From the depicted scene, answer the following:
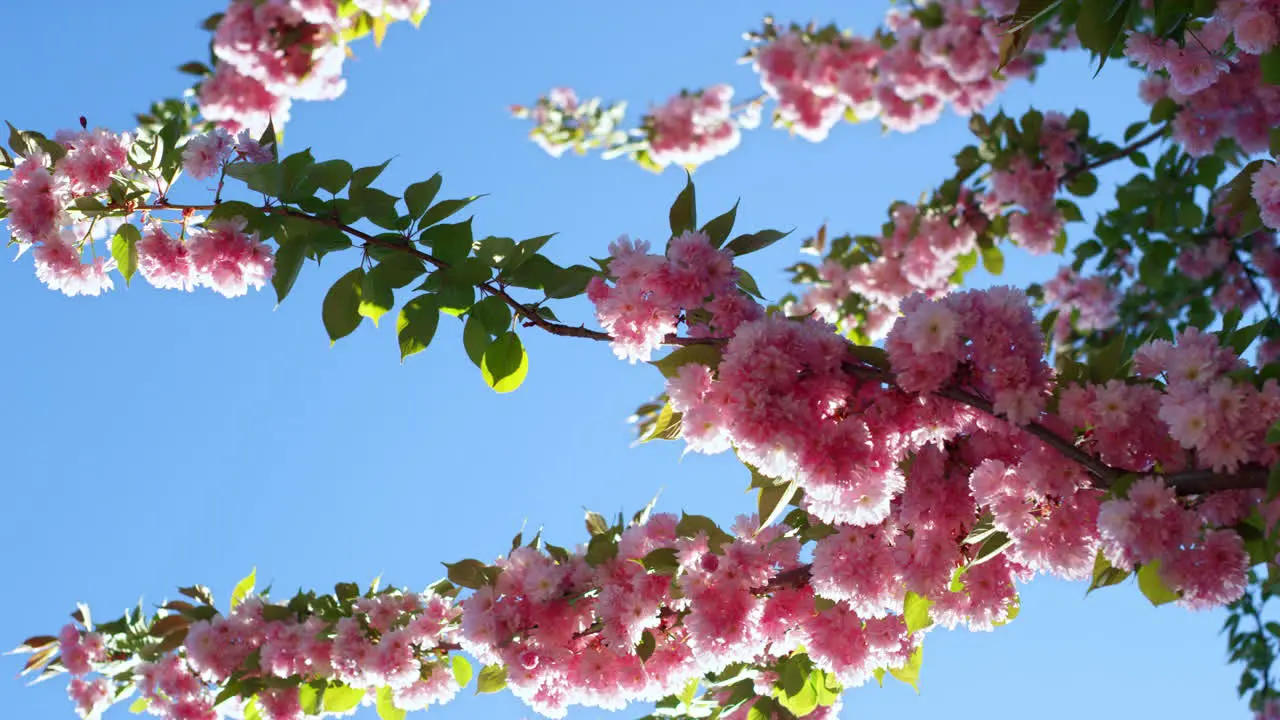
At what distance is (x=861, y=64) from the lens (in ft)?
21.1

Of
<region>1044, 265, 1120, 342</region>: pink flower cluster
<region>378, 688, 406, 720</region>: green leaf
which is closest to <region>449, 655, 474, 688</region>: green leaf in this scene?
<region>378, 688, 406, 720</region>: green leaf

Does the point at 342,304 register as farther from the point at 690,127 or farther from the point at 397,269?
the point at 690,127

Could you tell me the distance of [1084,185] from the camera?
4559mm

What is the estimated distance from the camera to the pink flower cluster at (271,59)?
3.71 metres

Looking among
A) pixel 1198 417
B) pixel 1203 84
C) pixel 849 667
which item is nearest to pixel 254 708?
pixel 849 667

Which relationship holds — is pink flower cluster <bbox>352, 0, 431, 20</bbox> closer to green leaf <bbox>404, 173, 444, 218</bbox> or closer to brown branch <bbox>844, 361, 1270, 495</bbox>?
green leaf <bbox>404, 173, 444, 218</bbox>

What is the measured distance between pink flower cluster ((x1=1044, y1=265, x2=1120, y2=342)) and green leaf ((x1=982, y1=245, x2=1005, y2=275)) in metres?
0.79

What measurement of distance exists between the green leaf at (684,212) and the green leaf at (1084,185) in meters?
3.38

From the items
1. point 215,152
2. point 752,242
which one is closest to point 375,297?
point 215,152

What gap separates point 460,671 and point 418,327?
1.16 meters

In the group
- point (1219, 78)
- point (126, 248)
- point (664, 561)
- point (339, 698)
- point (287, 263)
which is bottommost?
point (664, 561)

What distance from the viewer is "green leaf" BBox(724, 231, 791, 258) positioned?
1883mm

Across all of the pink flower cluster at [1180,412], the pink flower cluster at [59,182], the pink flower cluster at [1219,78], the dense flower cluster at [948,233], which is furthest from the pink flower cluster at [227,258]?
the dense flower cluster at [948,233]

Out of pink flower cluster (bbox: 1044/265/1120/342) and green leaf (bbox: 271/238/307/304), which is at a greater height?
pink flower cluster (bbox: 1044/265/1120/342)
